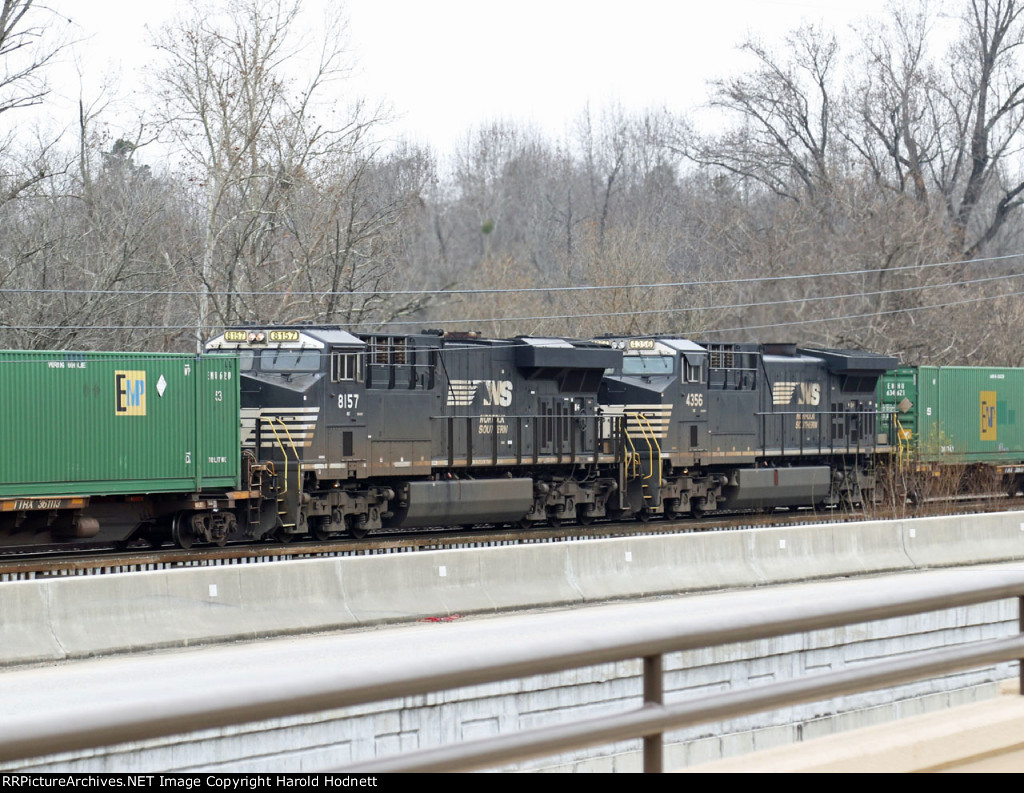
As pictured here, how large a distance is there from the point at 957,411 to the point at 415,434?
16.5 meters

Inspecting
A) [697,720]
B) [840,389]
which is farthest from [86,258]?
[697,720]

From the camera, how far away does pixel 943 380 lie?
107ft

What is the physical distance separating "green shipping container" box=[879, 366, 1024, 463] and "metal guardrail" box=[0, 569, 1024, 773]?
27.2 metres

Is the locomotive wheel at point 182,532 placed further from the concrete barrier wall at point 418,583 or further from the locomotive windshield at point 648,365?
the locomotive windshield at point 648,365

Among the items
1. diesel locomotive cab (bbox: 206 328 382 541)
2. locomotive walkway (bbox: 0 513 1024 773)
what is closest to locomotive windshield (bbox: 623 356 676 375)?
diesel locomotive cab (bbox: 206 328 382 541)

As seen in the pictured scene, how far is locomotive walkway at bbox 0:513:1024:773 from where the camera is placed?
870 centimetres

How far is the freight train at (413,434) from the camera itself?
19.1 m

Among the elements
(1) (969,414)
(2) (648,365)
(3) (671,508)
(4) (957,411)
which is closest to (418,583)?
(2) (648,365)

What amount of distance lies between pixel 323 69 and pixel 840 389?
17339 millimetres

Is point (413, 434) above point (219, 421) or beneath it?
beneath

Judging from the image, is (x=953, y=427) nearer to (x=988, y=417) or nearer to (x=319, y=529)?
(x=988, y=417)

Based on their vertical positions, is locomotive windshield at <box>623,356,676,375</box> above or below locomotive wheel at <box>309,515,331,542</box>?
above

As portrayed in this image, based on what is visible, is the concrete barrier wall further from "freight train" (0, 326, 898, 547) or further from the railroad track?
"freight train" (0, 326, 898, 547)

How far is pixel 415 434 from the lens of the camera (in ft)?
75.5
